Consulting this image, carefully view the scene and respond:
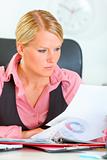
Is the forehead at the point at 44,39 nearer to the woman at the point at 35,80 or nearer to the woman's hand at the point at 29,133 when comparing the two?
the woman at the point at 35,80

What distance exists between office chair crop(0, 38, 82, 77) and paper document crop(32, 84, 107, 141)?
1.53 feet

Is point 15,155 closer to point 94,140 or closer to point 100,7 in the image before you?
point 94,140

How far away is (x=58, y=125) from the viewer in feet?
2.94

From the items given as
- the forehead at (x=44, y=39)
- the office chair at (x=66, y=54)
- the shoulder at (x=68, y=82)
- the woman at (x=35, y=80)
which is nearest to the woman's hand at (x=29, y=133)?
the woman at (x=35, y=80)

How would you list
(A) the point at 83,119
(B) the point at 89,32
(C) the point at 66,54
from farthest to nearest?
(B) the point at 89,32 → (C) the point at 66,54 → (A) the point at 83,119

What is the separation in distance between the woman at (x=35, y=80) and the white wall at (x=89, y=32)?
1113 mm

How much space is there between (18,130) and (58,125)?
0.12 meters

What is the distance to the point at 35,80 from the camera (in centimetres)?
101

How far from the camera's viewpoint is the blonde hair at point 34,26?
3.18ft

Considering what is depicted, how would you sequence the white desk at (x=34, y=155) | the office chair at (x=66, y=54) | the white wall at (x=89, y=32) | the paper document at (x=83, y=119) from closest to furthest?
the white desk at (x=34, y=155), the paper document at (x=83, y=119), the office chair at (x=66, y=54), the white wall at (x=89, y=32)

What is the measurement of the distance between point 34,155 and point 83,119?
0.19 metres

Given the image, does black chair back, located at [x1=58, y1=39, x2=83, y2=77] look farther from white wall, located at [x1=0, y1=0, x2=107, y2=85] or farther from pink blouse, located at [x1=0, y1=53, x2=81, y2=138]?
white wall, located at [x1=0, y1=0, x2=107, y2=85]

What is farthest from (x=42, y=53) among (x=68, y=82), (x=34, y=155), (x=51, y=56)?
(x=34, y=155)

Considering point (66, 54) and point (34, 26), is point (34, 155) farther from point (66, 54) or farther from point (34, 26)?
point (66, 54)
